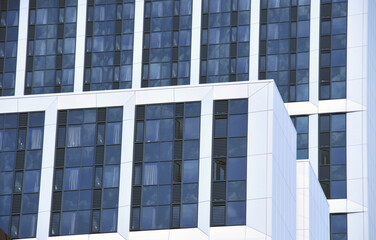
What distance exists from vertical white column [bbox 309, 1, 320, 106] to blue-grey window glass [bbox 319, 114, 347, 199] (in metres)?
2.45

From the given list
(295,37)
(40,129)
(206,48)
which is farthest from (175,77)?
(40,129)

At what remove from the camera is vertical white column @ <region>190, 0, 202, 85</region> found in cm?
13212

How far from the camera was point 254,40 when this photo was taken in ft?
433

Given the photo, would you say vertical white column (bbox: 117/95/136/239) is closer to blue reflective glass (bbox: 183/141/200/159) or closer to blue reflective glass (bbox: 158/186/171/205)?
blue reflective glass (bbox: 158/186/171/205)

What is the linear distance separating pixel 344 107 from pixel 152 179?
43658 mm

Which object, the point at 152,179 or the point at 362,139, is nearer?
the point at 152,179

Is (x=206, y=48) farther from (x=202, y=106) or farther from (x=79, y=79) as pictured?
(x=202, y=106)

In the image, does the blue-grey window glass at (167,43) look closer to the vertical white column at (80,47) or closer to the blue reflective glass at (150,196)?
the vertical white column at (80,47)

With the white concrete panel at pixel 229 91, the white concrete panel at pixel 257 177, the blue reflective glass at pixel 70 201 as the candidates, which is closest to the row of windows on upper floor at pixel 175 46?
the white concrete panel at pixel 229 91

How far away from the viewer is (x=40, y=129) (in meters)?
92.3

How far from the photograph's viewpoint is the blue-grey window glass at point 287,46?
12975cm

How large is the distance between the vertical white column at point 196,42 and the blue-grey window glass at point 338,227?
779 inches

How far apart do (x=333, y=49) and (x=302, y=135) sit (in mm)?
9349

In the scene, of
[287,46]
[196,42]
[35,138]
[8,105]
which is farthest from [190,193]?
[196,42]
